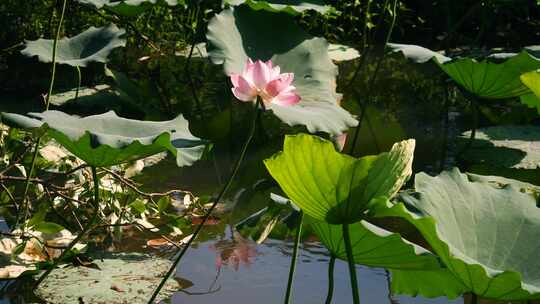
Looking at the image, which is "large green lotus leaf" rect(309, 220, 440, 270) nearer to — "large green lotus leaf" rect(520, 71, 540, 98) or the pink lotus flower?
the pink lotus flower

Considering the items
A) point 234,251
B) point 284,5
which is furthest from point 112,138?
point 284,5

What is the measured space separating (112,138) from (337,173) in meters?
0.44

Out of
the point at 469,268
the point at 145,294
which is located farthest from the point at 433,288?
the point at 145,294

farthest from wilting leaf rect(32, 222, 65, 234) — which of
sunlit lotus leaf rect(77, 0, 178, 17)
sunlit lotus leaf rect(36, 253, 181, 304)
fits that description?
sunlit lotus leaf rect(77, 0, 178, 17)

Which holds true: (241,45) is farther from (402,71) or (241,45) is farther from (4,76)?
(402,71)

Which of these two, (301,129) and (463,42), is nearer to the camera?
(301,129)

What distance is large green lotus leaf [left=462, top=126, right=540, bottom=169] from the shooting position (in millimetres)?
3134

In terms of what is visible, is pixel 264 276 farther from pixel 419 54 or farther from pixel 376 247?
pixel 419 54

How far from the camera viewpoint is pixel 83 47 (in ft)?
12.2

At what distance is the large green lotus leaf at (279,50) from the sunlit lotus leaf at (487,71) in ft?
0.96

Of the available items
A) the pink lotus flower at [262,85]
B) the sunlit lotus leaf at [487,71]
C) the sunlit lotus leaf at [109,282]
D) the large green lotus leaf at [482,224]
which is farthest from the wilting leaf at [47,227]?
the sunlit lotus leaf at [487,71]

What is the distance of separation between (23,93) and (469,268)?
3026mm

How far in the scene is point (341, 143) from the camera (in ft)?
11.0

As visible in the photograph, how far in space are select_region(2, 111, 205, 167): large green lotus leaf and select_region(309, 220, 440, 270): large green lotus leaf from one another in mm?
336
